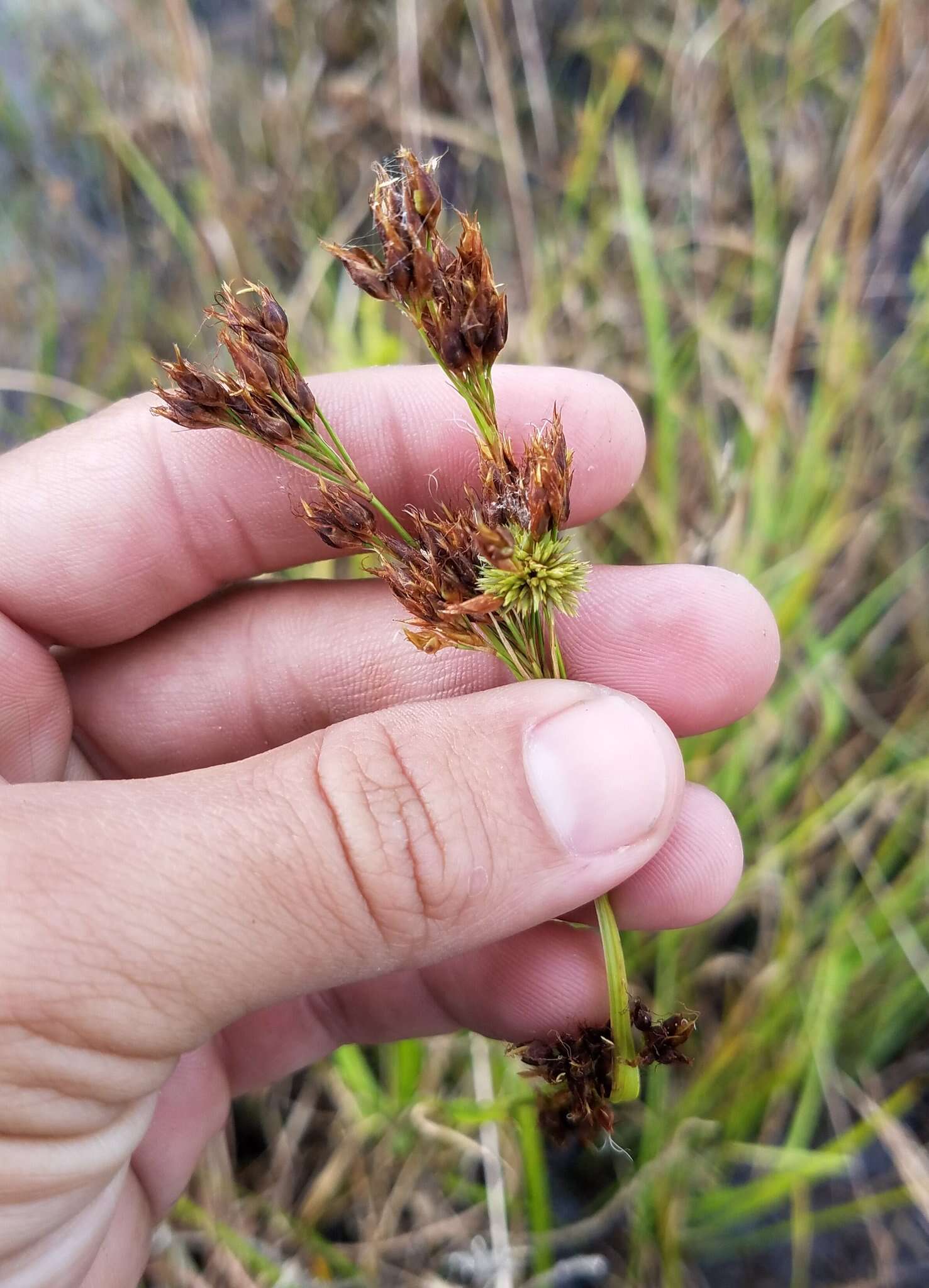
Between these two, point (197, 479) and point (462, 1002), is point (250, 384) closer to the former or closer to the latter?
point (197, 479)

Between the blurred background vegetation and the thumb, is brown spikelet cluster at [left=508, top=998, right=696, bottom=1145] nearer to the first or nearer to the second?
the thumb

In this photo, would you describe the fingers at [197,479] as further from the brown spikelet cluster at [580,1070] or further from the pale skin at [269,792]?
the brown spikelet cluster at [580,1070]

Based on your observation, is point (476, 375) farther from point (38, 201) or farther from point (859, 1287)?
point (38, 201)

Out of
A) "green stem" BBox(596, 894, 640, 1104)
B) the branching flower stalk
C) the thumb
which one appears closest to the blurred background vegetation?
"green stem" BBox(596, 894, 640, 1104)

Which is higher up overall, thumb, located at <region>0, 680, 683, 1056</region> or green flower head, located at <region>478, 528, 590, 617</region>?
green flower head, located at <region>478, 528, 590, 617</region>

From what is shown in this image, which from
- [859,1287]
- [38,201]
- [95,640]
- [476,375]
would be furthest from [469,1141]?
[38,201]

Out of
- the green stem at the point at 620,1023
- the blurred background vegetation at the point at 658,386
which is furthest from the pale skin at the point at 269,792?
the blurred background vegetation at the point at 658,386
